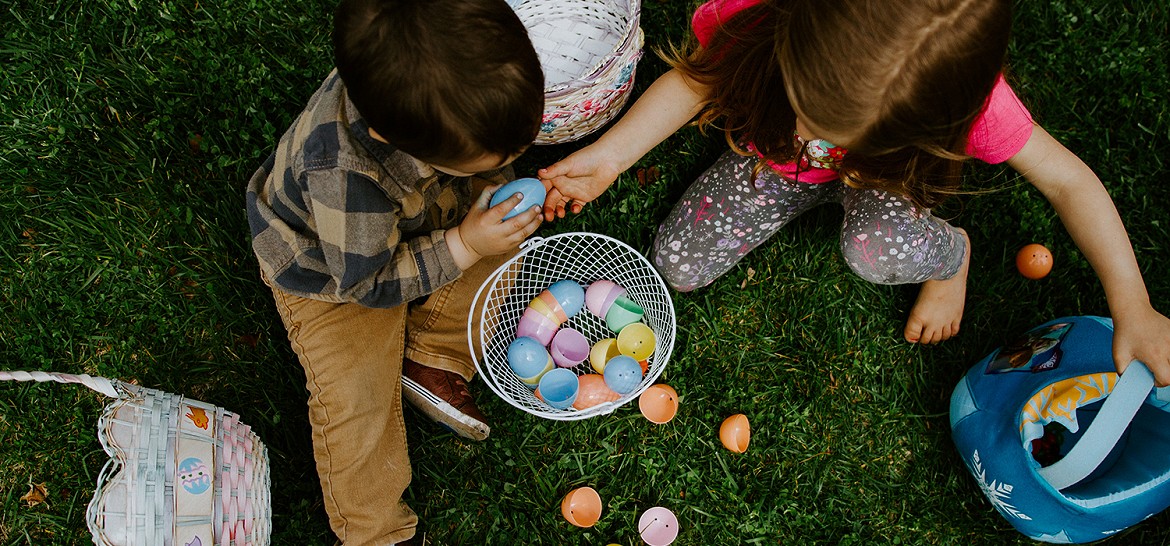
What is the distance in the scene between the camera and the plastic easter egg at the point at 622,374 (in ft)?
5.93

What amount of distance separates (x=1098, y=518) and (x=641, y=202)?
129cm

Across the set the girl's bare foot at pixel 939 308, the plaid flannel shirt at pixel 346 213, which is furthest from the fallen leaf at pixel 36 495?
the girl's bare foot at pixel 939 308

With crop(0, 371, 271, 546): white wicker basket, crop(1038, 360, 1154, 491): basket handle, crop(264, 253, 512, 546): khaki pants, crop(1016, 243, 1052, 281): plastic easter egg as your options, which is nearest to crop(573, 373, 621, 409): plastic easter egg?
crop(264, 253, 512, 546): khaki pants

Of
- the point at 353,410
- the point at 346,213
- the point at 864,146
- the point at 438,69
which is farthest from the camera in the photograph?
the point at 353,410

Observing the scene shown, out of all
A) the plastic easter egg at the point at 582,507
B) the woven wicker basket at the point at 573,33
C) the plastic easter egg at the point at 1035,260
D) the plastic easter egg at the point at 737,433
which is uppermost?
the woven wicker basket at the point at 573,33

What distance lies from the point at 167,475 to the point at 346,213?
0.58 metres

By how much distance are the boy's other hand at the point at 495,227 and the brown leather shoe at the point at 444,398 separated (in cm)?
42

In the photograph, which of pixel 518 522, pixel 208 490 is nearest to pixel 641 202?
pixel 518 522

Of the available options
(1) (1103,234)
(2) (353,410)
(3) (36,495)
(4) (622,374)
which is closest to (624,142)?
(4) (622,374)

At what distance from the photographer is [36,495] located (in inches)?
75.3

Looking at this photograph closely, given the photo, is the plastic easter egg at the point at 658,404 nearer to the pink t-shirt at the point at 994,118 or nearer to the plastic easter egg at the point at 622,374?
the plastic easter egg at the point at 622,374

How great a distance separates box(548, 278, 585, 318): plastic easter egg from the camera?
6.31ft

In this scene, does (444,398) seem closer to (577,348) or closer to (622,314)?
(577,348)

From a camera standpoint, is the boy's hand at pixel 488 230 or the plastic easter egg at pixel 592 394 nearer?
the boy's hand at pixel 488 230
